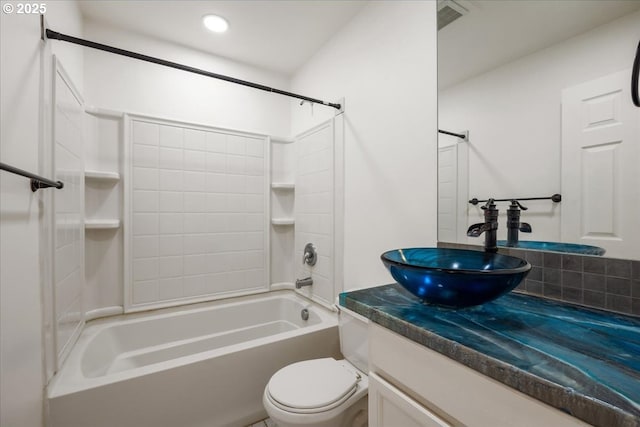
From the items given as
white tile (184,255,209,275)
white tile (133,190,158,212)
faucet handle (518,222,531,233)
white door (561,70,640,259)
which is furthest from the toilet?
white tile (133,190,158,212)

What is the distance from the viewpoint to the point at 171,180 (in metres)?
2.14

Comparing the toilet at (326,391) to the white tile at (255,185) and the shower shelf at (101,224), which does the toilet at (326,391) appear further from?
the shower shelf at (101,224)

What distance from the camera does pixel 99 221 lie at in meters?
1.89

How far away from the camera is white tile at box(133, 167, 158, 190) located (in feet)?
6.63

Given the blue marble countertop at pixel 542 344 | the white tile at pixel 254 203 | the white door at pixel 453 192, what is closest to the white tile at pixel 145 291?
the white tile at pixel 254 203

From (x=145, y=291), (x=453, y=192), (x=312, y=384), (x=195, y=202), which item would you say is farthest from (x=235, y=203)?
(x=453, y=192)

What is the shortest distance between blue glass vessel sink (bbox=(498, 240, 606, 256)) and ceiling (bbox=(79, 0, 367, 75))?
1.70 metres

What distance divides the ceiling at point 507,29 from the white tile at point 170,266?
7.11 ft

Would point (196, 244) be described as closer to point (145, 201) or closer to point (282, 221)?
point (145, 201)

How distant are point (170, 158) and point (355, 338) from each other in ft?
6.20

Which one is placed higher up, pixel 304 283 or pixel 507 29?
pixel 507 29

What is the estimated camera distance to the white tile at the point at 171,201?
212cm

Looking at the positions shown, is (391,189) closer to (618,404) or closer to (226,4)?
(618,404)

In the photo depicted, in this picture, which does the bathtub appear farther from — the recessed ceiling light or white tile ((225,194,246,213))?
the recessed ceiling light
